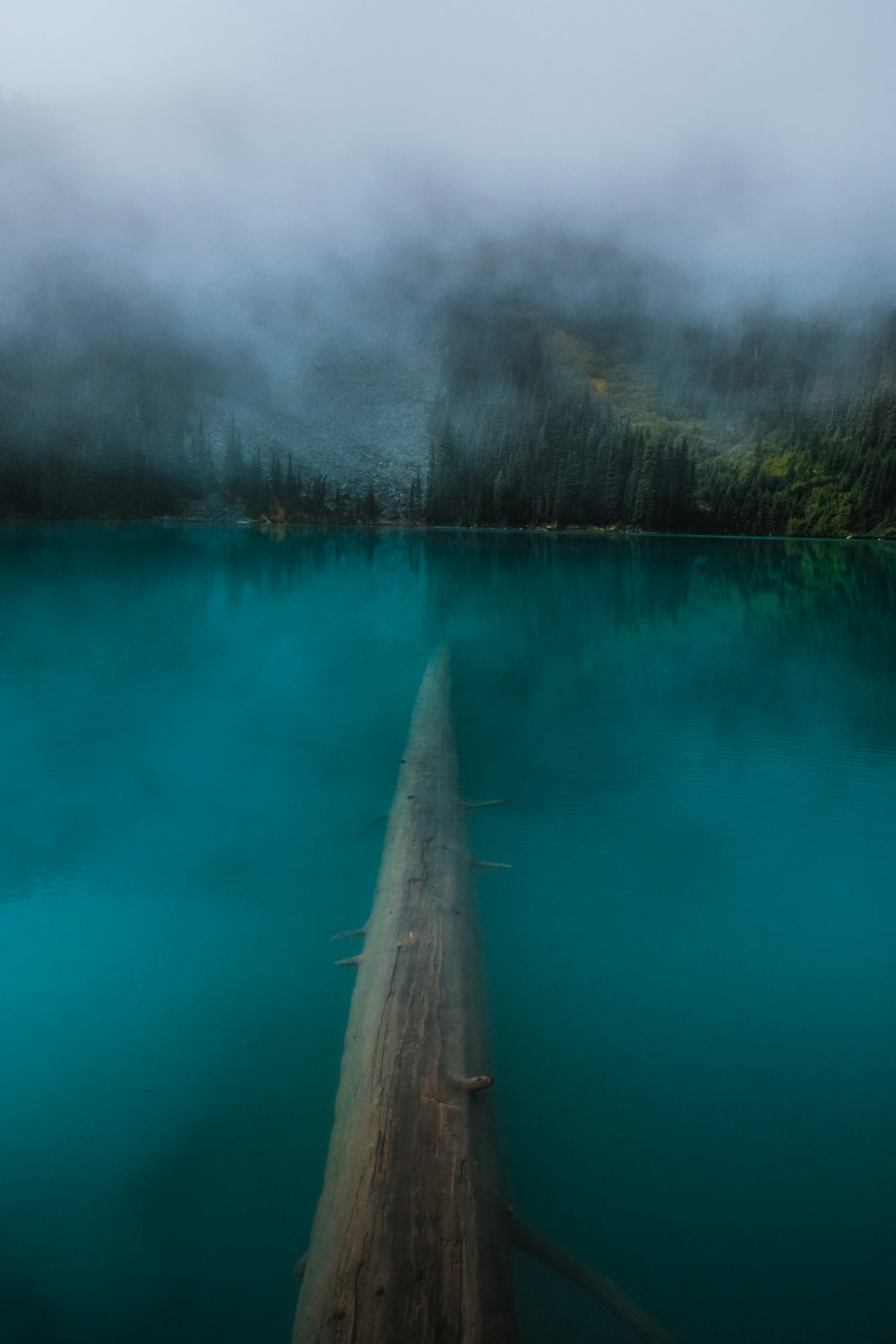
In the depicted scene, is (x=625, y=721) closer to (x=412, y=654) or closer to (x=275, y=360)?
(x=412, y=654)

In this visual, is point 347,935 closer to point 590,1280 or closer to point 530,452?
A: point 590,1280

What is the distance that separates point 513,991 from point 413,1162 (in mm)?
2753

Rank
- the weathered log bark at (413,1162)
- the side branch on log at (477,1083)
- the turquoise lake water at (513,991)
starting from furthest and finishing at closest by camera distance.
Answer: the side branch on log at (477,1083) < the turquoise lake water at (513,991) < the weathered log bark at (413,1162)

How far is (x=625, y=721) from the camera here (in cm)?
1517

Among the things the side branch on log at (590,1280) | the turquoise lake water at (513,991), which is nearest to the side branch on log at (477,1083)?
the side branch on log at (590,1280)

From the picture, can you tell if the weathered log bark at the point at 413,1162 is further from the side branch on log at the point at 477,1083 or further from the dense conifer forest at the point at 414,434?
the dense conifer forest at the point at 414,434

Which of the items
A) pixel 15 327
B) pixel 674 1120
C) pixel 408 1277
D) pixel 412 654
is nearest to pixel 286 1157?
pixel 408 1277

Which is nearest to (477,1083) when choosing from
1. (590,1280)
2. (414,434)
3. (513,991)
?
(590,1280)

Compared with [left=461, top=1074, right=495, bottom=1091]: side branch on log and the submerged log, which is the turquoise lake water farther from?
[left=461, top=1074, right=495, bottom=1091]: side branch on log

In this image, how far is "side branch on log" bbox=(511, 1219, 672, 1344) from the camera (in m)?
3.75

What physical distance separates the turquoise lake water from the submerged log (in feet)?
1.45

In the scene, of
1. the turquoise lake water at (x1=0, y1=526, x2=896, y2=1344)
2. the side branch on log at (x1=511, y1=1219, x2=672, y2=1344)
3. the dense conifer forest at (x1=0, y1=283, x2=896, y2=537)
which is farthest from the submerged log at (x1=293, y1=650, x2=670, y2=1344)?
the dense conifer forest at (x1=0, y1=283, x2=896, y2=537)

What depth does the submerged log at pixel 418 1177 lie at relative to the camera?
333cm

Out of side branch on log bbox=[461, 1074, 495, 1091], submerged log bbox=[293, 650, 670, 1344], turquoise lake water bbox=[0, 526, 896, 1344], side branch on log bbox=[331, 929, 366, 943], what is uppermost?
side branch on log bbox=[461, 1074, 495, 1091]
